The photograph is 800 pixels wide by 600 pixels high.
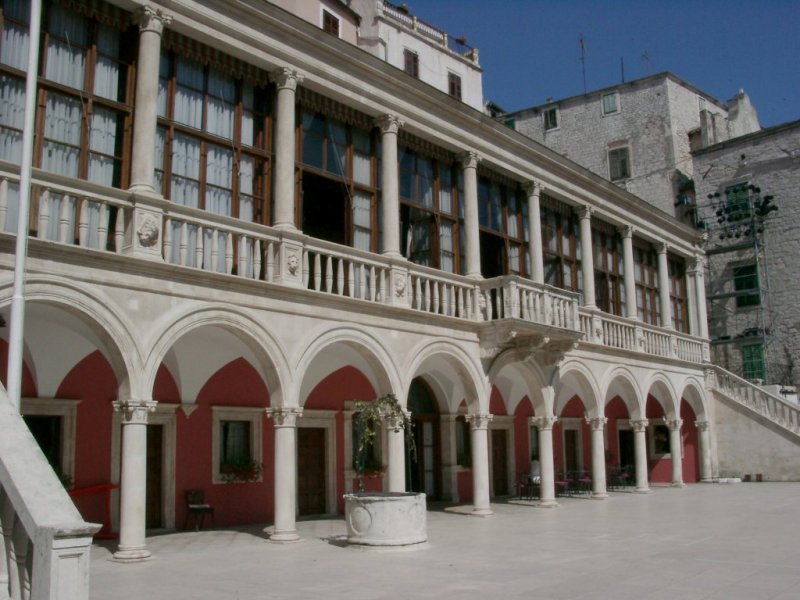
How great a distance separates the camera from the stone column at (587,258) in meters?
22.5

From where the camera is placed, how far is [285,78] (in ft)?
48.2

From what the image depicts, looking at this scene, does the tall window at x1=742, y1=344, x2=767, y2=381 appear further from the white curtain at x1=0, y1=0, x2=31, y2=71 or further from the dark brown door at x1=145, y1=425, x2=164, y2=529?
the white curtain at x1=0, y1=0, x2=31, y2=71

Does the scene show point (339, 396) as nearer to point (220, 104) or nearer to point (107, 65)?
point (220, 104)

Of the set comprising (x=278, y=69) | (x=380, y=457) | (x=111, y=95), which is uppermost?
(x=278, y=69)

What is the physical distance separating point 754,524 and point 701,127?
23307 millimetres

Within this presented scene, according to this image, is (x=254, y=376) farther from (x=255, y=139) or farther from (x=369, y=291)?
(x=255, y=139)

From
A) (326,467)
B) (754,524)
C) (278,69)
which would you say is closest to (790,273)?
(754,524)

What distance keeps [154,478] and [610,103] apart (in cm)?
2718

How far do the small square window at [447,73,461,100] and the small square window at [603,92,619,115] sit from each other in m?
10.8

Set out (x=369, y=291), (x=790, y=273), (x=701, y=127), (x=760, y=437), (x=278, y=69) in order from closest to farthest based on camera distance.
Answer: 1. (x=278, y=69)
2. (x=369, y=291)
3. (x=760, y=437)
4. (x=790, y=273)
5. (x=701, y=127)

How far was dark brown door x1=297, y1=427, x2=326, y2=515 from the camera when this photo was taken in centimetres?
1727

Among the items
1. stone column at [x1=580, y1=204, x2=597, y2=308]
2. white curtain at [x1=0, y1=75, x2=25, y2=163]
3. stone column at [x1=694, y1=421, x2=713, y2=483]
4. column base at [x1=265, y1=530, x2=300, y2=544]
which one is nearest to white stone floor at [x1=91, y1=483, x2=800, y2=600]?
column base at [x1=265, y1=530, x2=300, y2=544]

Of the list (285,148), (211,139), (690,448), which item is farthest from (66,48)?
(690,448)

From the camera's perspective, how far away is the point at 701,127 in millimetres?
34406
